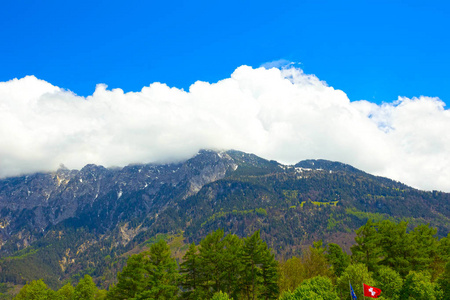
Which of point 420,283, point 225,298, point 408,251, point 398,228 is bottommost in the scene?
point 225,298

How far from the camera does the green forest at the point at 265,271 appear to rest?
2189 inches

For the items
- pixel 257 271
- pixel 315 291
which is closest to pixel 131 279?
pixel 257 271

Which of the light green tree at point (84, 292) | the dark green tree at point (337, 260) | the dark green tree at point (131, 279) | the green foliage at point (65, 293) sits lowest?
the green foliage at point (65, 293)

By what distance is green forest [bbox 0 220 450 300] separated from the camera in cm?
5559

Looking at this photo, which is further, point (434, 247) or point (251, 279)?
point (434, 247)

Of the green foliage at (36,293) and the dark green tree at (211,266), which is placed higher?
the dark green tree at (211,266)

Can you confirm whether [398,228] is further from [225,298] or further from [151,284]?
[151,284]

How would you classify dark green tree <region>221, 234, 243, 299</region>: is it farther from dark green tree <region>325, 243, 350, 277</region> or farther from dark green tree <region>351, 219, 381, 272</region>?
dark green tree <region>351, 219, 381, 272</region>

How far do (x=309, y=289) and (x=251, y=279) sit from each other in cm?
1286

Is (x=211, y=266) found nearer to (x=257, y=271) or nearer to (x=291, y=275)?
(x=257, y=271)

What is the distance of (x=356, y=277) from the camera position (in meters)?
57.4

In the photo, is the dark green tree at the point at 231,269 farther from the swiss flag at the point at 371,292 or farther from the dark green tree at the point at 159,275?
the swiss flag at the point at 371,292

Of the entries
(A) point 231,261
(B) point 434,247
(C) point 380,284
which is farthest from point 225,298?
(B) point 434,247

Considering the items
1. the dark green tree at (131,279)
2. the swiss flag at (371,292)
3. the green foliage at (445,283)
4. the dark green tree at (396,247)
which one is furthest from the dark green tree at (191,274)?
the green foliage at (445,283)
